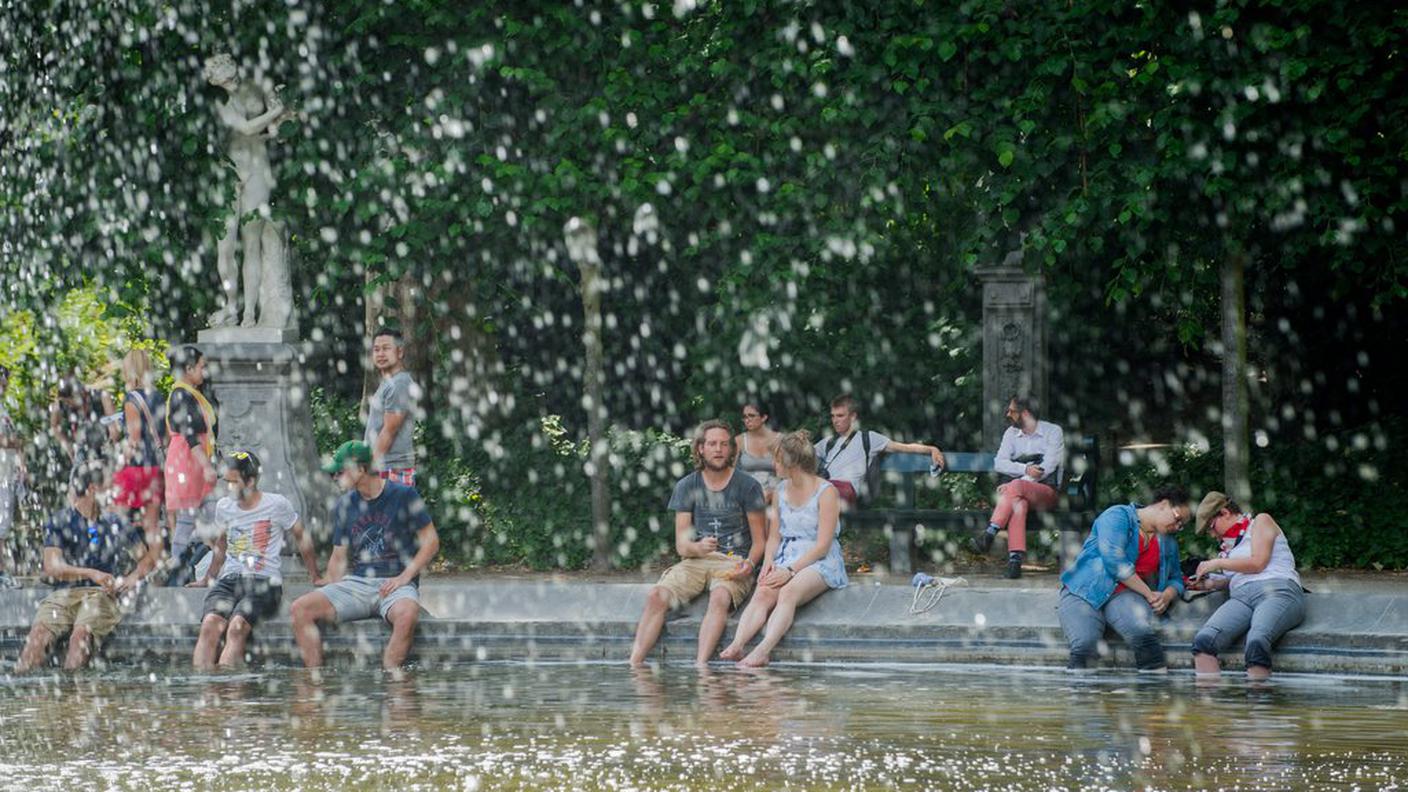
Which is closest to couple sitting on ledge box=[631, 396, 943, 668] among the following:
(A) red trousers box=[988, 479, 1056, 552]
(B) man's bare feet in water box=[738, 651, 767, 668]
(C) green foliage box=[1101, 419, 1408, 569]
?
(B) man's bare feet in water box=[738, 651, 767, 668]

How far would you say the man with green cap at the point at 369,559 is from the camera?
1077cm

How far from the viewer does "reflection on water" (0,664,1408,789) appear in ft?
23.2

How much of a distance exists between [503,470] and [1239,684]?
30.6 ft

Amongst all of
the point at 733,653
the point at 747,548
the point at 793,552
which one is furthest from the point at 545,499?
the point at 733,653

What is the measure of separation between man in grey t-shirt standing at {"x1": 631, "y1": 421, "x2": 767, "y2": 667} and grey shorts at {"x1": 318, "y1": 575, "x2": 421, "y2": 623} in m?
1.25

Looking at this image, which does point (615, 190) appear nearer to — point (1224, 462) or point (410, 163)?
point (410, 163)

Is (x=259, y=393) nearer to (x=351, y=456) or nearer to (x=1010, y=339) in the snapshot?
(x=351, y=456)

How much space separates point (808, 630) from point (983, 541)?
4.17 meters

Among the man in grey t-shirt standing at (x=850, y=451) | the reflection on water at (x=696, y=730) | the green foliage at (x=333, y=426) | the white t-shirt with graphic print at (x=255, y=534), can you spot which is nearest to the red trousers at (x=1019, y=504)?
the man in grey t-shirt standing at (x=850, y=451)

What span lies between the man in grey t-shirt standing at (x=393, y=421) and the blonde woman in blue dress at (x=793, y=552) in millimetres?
2632

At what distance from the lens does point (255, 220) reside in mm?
15156

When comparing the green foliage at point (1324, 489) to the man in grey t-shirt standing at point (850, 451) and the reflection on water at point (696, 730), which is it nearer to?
the man in grey t-shirt standing at point (850, 451)

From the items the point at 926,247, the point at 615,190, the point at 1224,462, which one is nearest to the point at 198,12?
the point at 615,190

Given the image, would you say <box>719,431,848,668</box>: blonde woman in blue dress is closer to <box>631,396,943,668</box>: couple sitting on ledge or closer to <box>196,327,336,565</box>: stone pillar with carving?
<box>631,396,943,668</box>: couple sitting on ledge
